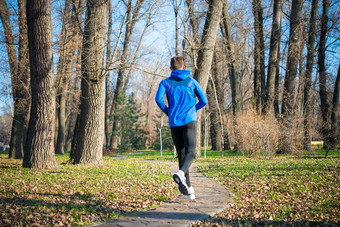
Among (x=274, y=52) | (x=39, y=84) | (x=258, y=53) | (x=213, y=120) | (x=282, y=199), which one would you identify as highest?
(x=258, y=53)

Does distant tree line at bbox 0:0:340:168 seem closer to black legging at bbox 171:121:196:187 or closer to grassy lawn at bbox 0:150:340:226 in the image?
grassy lawn at bbox 0:150:340:226

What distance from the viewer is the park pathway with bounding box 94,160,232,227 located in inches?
151

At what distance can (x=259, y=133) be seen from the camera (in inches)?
545

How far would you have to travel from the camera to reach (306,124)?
15289 mm

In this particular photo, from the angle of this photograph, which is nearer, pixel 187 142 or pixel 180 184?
pixel 180 184

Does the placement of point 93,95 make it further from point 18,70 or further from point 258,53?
point 258,53

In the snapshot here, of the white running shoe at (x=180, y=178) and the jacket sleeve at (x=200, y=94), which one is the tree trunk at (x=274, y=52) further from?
the white running shoe at (x=180, y=178)

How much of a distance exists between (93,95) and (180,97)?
683 cm

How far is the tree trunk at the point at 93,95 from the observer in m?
10.5

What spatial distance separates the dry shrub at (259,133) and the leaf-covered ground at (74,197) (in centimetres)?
784

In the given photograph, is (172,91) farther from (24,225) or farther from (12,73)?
(12,73)

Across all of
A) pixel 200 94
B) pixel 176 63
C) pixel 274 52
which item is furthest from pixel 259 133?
pixel 176 63

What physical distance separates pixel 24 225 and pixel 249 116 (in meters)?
12.5

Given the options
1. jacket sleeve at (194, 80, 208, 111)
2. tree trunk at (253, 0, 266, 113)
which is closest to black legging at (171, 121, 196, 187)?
jacket sleeve at (194, 80, 208, 111)
